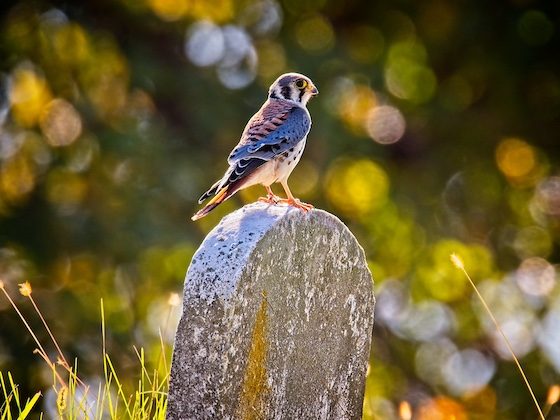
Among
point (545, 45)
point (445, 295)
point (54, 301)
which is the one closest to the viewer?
point (54, 301)

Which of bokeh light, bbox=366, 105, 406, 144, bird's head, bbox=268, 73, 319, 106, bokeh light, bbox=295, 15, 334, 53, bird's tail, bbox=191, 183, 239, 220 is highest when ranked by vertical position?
bird's head, bbox=268, 73, 319, 106

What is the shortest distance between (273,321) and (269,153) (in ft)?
2.80

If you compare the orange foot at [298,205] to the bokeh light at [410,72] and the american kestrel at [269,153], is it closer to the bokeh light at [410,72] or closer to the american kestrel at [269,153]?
the american kestrel at [269,153]

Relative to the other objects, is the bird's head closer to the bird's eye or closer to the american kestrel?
the bird's eye

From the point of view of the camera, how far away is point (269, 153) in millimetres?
4215

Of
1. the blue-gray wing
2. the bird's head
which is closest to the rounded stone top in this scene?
the blue-gray wing

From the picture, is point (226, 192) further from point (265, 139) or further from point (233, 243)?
point (233, 243)

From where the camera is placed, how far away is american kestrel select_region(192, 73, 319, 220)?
13.1ft

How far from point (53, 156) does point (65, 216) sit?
28.5 inches

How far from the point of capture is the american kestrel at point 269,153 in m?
4.00

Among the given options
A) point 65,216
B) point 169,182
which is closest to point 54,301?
point 65,216

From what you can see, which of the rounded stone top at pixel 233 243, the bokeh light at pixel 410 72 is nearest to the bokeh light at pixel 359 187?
the bokeh light at pixel 410 72

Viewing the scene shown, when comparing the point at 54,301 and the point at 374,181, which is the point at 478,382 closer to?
the point at 374,181

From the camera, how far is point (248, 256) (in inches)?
136
